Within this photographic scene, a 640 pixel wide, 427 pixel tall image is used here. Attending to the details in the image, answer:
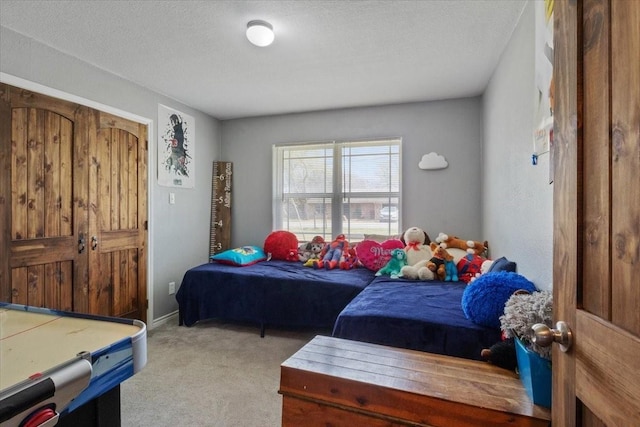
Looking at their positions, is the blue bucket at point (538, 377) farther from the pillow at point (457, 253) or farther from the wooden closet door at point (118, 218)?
the wooden closet door at point (118, 218)

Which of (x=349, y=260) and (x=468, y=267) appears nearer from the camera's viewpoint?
(x=468, y=267)

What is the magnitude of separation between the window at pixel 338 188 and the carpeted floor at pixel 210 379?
133 centimetres

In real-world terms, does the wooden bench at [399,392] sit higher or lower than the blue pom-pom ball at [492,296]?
lower

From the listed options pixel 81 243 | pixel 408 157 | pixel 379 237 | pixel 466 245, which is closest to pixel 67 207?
pixel 81 243

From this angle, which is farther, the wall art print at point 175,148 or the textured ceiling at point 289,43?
the wall art print at point 175,148

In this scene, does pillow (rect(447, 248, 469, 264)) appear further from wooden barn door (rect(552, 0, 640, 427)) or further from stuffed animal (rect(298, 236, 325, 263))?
wooden barn door (rect(552, 0, 640, 427))

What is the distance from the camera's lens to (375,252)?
3.34 meters

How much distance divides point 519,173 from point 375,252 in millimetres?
1602

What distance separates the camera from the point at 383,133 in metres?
3.75

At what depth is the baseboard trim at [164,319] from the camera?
330cm

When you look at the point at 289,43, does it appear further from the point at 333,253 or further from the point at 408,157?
the point at 333,253

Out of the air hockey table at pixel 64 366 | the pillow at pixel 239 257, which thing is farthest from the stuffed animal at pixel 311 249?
the air hockey table at pixel 64 366

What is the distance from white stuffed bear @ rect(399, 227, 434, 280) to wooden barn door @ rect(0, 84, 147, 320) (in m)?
2.57

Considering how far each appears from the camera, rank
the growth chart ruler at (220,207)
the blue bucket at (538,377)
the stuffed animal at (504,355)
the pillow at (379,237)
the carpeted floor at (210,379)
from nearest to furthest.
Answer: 1. the blue bucket at (538,377)
2. the stuffed animal at (504,355)
3. the carpeted floor at (210,379)
4. the pillow at (379,237)
5. the growth chart ruler at (220,207)
